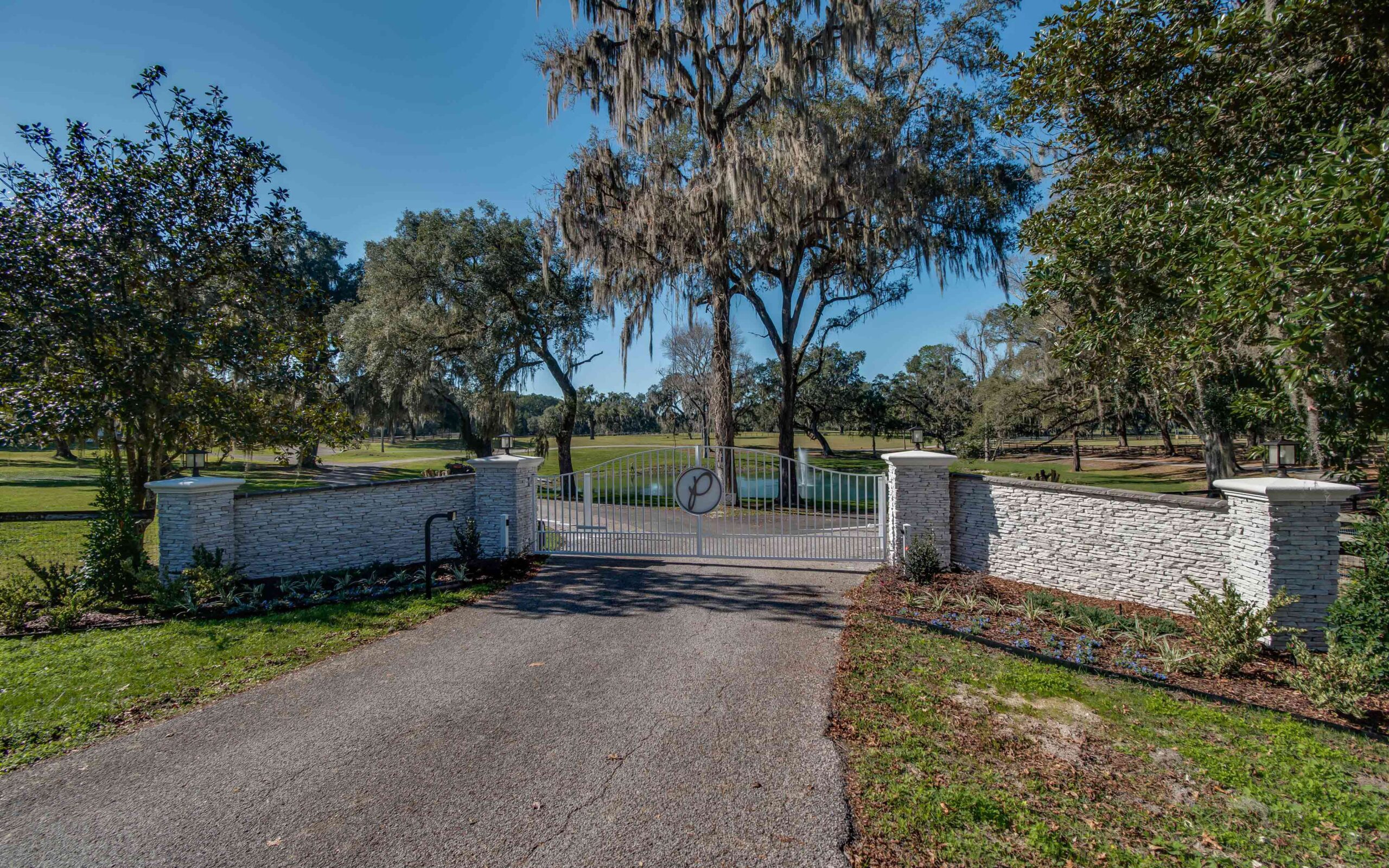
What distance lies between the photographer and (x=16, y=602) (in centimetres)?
588

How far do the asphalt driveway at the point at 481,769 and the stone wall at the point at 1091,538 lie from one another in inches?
133

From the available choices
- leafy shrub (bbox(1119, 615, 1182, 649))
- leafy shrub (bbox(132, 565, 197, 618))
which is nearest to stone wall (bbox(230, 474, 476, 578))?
leafy shrub (bbox(132, 565, 197, 618))

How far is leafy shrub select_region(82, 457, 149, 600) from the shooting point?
21.7 feet

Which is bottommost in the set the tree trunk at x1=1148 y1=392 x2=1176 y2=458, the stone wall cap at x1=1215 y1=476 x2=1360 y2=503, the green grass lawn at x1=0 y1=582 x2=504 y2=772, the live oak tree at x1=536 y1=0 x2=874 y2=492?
the green grass lawn at x1=0 y1=582 x2=504 y2=772

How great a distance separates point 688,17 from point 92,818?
14.2m

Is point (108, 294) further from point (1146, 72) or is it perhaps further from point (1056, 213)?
point (1146, 72)

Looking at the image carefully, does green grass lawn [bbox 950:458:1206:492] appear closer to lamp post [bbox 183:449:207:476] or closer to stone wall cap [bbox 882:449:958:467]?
stone wall cap [bbox 882:449:958:467]

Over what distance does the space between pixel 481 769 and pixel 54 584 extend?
268 inches

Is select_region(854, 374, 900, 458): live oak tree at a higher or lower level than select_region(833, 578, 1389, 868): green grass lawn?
higher

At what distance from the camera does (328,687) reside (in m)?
4.36

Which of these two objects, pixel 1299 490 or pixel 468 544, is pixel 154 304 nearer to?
pixel 468 544

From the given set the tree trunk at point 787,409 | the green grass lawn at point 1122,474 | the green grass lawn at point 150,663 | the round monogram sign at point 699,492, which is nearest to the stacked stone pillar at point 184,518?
the green grass lawn at point 150,663

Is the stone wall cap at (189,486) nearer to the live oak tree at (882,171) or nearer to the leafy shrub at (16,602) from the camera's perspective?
the leafy shrub at (16,602)

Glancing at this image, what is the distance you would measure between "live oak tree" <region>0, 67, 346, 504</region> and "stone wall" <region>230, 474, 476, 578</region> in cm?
141
